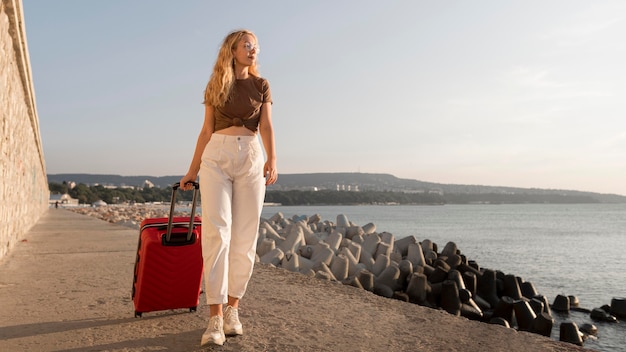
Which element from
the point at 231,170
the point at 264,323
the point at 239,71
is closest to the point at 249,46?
the point at 239,71

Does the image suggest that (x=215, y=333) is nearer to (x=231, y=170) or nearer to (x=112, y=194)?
(x=231, y=170)

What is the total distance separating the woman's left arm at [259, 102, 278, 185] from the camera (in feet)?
9.66

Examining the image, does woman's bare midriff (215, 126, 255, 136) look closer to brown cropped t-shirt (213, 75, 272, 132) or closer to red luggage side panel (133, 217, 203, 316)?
brown cropped t-shirt (213, 75, 272, 132)

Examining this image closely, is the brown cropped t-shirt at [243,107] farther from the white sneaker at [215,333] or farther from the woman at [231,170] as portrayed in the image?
the white sneaker at [215,333]

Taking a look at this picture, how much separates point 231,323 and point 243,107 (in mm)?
1149

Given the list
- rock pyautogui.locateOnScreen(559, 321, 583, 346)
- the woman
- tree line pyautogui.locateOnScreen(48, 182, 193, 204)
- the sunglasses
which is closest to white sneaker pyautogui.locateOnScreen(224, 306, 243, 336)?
the woman

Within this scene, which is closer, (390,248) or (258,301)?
(258,301)

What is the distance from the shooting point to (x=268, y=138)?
9.71ft

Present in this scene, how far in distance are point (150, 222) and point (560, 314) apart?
821 centimetres

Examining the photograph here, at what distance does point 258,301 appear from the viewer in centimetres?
383

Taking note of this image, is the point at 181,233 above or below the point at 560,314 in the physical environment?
above

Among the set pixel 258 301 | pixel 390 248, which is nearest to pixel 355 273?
pixel 390 248

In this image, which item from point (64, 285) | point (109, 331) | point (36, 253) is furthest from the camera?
point (36, 253)

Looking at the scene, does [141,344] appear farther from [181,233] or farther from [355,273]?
[355,273]
